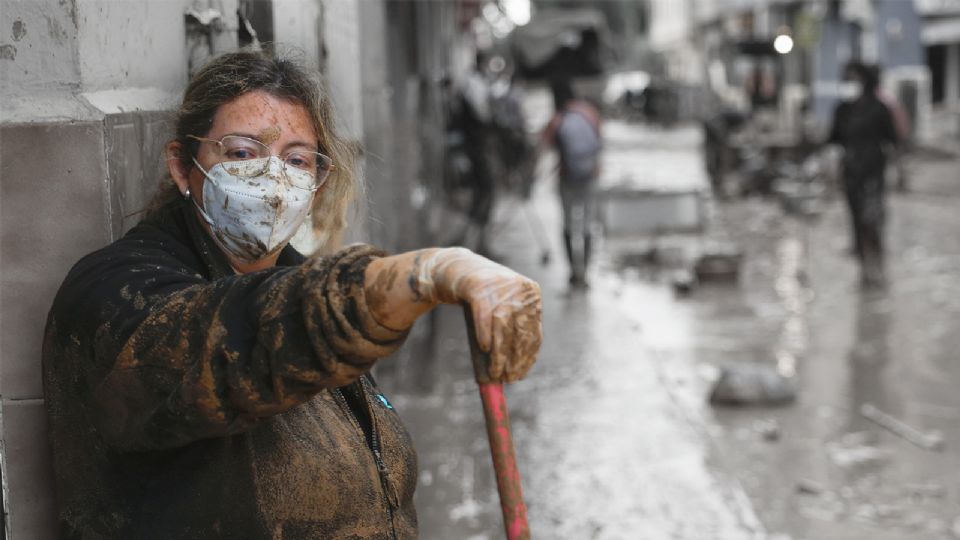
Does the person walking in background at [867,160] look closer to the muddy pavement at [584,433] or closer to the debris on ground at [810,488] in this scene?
the muddy pavement at [584,433]

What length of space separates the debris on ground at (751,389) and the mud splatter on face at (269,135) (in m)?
5.60

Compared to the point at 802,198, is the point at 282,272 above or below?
above

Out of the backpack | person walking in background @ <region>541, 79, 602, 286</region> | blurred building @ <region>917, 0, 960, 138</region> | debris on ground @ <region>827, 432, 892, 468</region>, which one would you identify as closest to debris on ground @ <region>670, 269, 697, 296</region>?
person walking in background @ <region>541, 79, 602, 286</region>

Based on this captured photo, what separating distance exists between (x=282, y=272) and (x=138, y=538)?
472mm

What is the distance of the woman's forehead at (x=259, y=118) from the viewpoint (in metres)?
1.92

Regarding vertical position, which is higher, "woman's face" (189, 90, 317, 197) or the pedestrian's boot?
"woman's face" (189, 90, 317, 197)

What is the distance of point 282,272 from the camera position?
1.59 metres

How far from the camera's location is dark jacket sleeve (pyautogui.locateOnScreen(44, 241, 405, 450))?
153 cm

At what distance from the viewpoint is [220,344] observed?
60.9 inches

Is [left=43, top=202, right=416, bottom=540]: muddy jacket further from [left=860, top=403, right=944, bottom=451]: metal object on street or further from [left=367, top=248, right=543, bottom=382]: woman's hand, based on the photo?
[left=860, top=403, right=944, bottom=451]: metal object on street

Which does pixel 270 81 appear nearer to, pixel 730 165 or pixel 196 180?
pixel 196 180

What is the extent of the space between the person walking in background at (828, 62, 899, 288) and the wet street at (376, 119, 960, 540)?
376 millimetres

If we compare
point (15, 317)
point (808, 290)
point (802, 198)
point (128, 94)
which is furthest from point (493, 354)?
point (802, 198)

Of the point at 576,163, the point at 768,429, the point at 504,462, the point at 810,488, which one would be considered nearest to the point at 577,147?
the point at 576,163
